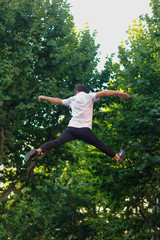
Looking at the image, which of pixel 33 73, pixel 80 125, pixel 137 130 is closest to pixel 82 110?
pixel 80 125

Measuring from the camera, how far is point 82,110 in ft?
18.4

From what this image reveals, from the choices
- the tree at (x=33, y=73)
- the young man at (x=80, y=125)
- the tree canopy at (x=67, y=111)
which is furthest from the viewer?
the tree at (x=33, y=73)

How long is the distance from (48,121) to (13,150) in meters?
2.21

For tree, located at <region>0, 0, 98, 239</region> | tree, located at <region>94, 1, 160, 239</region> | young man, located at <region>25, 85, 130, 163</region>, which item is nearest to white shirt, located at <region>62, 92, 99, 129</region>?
A: young man, located at <region>25, 85, 130, 163</region>

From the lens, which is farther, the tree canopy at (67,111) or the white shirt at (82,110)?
the tree canopy at (67,111)

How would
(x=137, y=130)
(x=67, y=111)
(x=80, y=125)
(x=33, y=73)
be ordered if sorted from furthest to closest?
(x=67, y=111) < (x=33, y=73) < (x=137, y=130) < (x=80, y=125)

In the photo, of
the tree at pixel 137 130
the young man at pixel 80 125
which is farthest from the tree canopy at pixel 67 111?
the young man at pixel 80 125

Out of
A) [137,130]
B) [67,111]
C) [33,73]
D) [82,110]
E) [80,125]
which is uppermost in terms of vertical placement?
[33,73]

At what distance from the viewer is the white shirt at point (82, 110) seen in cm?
557

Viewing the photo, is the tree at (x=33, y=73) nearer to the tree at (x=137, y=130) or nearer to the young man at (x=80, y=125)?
the tree at (x=137, y=130)

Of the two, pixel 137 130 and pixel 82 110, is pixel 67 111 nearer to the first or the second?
pixel 137 130

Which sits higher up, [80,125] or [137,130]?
[137,130]

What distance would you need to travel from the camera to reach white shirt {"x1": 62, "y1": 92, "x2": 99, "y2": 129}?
5.57 metres

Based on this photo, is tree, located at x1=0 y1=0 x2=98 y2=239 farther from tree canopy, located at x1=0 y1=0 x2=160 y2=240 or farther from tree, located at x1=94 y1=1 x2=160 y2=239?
tree, located at x1=94 y1=1 x2=160 y2=239
